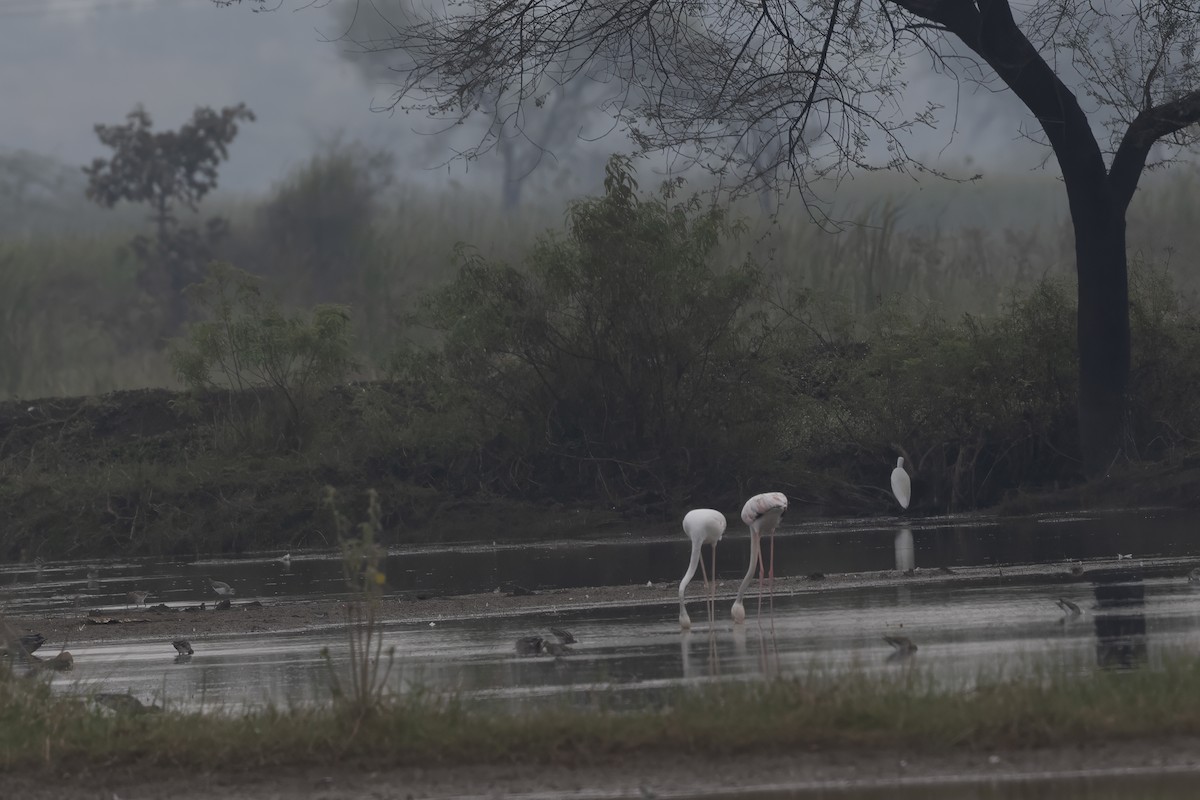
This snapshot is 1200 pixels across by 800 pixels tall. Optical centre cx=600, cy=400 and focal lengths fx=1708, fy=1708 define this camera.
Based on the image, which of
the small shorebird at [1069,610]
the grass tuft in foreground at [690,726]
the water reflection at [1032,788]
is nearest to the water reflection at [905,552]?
the small shorebird at [1069,610]

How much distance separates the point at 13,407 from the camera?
39.2 meters

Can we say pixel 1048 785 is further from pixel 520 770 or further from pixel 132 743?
pixel 132 743

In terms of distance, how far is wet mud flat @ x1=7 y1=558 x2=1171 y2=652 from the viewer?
15219 millimetres

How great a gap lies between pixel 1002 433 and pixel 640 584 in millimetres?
10099

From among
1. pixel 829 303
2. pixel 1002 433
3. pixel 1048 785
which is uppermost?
pixel 829 303

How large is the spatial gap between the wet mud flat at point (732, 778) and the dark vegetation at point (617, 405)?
16589 millimetres

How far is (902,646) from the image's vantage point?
34.3 ft

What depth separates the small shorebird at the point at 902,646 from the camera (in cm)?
1036

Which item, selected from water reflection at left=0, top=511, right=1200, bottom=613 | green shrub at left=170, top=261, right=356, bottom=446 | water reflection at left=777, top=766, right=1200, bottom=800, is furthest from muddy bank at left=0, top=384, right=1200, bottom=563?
water reflection at left=777, top=766, right=1200, bottom=800

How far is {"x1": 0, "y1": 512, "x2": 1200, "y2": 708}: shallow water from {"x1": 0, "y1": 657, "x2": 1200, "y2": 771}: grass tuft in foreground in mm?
422

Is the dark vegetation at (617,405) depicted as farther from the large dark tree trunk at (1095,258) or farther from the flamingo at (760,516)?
the flamingo at (760,516)

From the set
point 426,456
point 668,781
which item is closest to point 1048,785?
point 668,781

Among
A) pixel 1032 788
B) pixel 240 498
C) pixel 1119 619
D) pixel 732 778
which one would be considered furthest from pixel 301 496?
pixel 1032 788

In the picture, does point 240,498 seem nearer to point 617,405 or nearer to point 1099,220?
point 617,405
